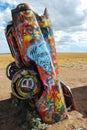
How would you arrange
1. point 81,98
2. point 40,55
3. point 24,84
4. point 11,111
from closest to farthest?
point 24,84
point 40,55
point 11,111
point 81,98

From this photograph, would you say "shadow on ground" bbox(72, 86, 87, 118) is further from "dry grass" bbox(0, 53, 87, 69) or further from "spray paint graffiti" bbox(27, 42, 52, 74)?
"dry grass" bbox(0, 53, 87, 69)

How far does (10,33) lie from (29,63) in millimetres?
981

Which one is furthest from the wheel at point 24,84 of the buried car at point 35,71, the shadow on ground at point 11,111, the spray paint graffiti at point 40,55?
the shadow on ground at point 11,111

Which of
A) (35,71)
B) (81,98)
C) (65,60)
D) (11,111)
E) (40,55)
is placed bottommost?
(65,60)

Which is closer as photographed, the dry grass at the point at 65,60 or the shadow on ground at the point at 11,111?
the shadow on ground at the point at 11,111

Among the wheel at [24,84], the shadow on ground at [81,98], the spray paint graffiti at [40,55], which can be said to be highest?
the spray paint graffiti at [40,55]

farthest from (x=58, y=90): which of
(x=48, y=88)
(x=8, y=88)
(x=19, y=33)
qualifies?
(x=8, y=88)

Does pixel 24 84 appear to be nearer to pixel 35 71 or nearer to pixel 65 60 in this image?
pixel 35 71

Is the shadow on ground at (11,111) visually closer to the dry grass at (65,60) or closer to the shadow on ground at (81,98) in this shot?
the shadow on ground at (81,98)

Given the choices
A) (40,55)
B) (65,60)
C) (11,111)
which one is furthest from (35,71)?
(65,60)

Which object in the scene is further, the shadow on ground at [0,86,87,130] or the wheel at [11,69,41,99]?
the shadow on ground at [0,86,87,130]

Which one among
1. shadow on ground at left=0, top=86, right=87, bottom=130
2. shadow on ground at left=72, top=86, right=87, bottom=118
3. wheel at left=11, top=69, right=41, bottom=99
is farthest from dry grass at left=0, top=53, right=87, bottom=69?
wheel at left=11, top=69, right=41, bottom=99

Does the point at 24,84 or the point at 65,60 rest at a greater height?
the point at 24,84

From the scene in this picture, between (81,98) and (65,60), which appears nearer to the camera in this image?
(81,98)
